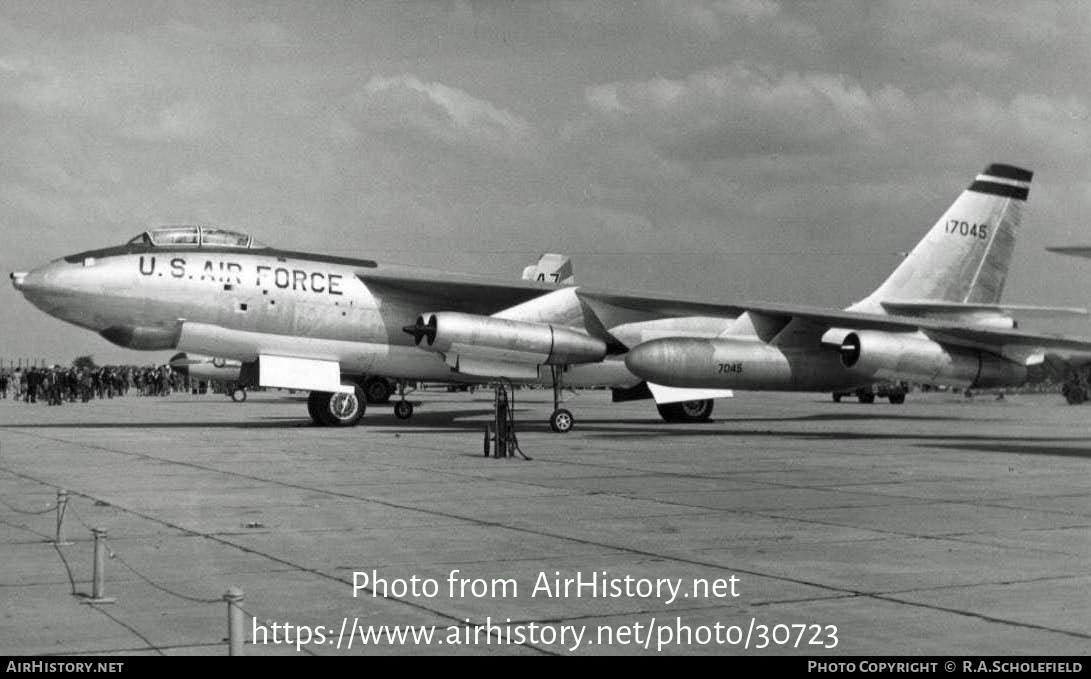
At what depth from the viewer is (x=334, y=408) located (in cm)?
2573

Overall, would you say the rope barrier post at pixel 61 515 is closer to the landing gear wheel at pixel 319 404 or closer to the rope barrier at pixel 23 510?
the rope barrier at pixel 23 510

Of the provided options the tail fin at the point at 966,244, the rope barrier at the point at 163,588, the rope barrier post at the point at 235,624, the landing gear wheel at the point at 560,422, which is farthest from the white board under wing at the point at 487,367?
the rope barrier post at the point at 235,624

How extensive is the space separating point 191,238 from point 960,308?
1629 cm

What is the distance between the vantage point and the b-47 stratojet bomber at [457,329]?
22.1m

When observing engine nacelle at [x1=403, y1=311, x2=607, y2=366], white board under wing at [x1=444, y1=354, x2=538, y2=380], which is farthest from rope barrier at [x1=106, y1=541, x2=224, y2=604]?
white board under wing at [x1=444, y1=354, x2=538, y2=380]

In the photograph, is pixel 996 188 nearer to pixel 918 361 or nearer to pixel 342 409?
pixel 918 361

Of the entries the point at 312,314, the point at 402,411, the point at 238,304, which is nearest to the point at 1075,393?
the point at 402,411

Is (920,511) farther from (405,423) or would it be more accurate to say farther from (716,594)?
(405,423)

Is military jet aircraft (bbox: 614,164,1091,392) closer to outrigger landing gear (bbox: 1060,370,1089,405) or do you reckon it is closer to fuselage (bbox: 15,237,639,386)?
fuselage (bbox: 15,237,639,386)

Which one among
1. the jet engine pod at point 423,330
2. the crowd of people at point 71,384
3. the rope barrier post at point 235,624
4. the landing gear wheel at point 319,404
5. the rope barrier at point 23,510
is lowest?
the rope barrier at point 23,510

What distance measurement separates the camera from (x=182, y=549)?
29.1 ft

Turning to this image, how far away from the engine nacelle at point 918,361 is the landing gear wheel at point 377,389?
18.6 m

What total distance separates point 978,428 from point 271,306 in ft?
49.7

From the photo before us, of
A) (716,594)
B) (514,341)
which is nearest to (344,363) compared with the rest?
(514,341)
